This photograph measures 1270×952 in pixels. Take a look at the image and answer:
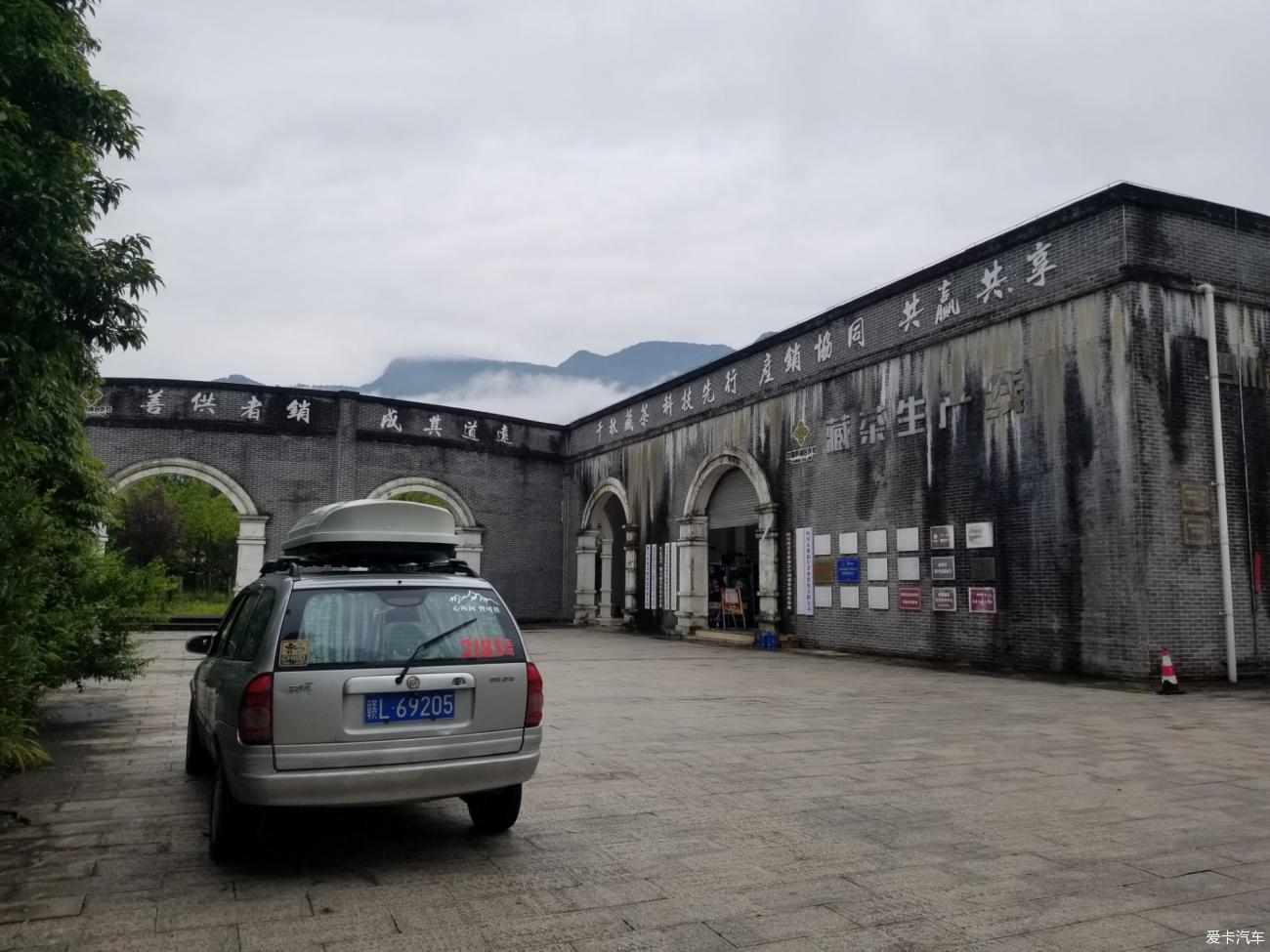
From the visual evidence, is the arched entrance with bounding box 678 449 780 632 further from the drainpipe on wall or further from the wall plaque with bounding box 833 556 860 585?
the drainpipe on wall

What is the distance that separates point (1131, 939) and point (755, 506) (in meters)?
15.1

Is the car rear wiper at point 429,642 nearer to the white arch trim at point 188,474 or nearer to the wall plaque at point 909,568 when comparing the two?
the wall plaque at point 909,568

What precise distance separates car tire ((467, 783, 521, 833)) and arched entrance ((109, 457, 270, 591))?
18.4m

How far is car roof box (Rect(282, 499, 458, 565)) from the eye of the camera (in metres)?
5.33

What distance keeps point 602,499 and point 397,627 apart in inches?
798

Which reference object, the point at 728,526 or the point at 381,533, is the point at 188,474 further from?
the point at 381,533

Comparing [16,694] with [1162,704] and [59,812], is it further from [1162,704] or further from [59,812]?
[1162,704]

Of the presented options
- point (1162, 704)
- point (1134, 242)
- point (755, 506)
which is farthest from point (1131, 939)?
point (755, 506)

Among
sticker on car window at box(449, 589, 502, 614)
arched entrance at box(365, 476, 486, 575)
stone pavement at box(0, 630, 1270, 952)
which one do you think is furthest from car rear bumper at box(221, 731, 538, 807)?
arched entrance at box(365, 476, 486, 575)

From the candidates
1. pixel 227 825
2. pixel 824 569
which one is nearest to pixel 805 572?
pixel 824 569

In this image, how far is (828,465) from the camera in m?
15.9

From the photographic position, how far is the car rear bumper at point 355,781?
3.81 m

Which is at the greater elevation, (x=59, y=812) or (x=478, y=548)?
(x=478, y=548)

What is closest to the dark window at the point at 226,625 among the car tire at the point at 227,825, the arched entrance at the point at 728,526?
the car tire at the point at 227,825
